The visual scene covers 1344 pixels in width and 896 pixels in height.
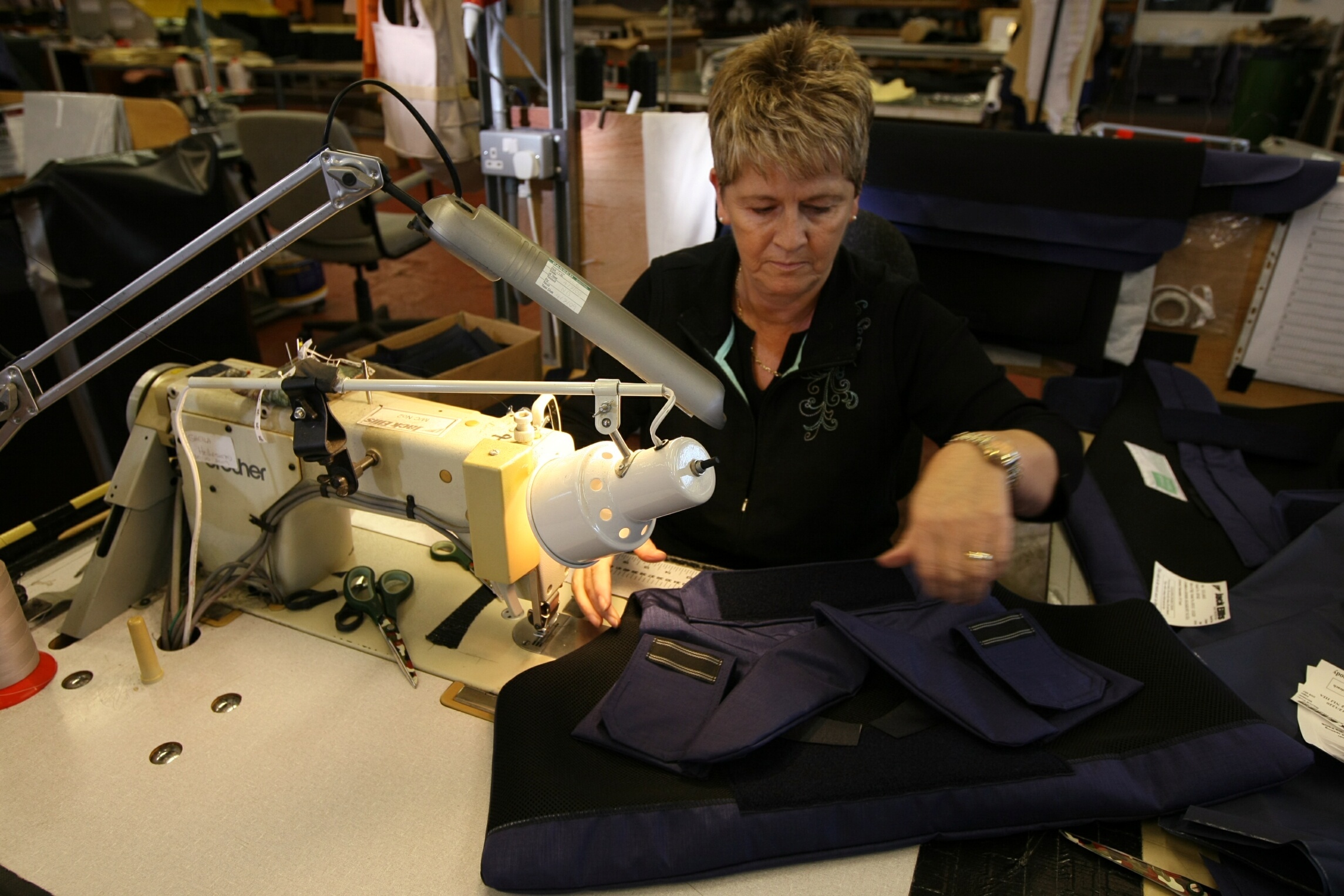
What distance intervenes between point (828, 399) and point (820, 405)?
0.02m

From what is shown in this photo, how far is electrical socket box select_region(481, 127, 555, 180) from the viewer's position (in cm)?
216

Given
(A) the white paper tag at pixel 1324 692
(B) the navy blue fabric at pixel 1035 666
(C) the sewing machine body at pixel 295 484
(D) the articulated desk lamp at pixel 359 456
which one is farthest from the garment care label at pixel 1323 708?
(C) the sewing machine body at pixel 295 484

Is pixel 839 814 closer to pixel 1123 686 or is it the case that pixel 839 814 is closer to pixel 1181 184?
pixel 1123 686

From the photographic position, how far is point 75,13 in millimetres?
5543

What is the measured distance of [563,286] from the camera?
2.24ft

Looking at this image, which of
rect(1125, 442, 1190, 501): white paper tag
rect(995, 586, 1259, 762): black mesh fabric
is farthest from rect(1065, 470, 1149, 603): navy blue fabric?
rect(995, 586, 1259, 762): black mesh fabric

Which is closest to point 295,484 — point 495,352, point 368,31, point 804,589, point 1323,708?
point 804,589

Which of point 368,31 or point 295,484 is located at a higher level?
point 368,31

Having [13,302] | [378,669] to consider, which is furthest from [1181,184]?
[13,302]

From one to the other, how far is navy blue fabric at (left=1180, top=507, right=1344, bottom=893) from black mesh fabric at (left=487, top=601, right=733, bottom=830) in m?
0.47

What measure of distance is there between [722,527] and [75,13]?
22.5 feet

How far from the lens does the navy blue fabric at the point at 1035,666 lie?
786mm

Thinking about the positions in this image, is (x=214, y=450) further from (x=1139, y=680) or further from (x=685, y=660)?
(x=1139, y=680)

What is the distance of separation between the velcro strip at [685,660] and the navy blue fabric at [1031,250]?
149 centimetres
